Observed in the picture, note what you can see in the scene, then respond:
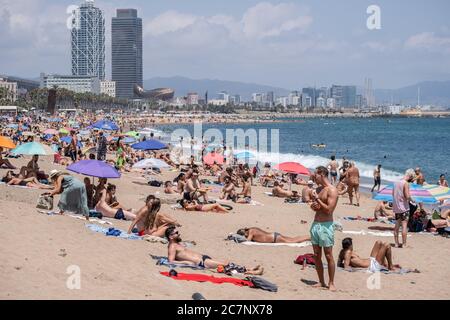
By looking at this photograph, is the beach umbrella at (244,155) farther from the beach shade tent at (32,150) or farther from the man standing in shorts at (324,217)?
the man standing in shorts at (324,217)

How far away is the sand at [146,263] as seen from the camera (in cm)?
670

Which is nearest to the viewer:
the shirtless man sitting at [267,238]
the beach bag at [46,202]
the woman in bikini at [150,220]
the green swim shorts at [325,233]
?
the green swim shorts at [325,233]

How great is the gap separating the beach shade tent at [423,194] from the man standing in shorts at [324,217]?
18.0ft

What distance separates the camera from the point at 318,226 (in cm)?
749

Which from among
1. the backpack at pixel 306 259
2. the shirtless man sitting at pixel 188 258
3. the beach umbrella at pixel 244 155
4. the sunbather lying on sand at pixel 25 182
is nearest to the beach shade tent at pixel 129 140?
the beach umbrella at pixel 244 155

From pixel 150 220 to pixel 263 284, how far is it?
3214mm

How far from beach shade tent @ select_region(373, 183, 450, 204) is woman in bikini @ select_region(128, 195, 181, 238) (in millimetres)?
4995

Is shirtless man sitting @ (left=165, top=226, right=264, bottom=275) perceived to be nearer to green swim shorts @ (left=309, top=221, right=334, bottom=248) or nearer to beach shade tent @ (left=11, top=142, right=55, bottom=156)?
green swim shorts @ (left=309, top=221, right=334, bottom=248)

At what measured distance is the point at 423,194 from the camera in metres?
12.6

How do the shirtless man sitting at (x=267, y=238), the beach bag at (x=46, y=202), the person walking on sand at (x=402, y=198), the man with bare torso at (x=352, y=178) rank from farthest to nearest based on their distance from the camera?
1. the man with bare torso at (x=352, y=178)
2. the beach bag at (x=46, y=202)
3. the shirtless man sitting at (x=267, y=238)
4. the person walking on sand at (x=402, y=198)

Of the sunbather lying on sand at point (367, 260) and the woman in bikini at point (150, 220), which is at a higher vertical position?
the woman in bikini at point (150, 220)

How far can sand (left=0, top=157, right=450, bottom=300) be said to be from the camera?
6699mm
